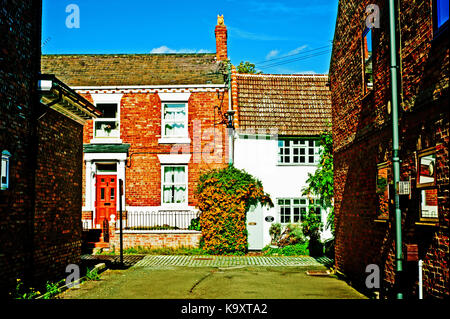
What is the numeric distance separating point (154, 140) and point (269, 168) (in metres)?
5.53

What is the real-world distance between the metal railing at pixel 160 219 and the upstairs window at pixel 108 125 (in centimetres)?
397

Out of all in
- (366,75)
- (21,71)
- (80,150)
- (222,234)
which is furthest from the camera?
(222,234)

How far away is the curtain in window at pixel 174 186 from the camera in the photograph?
76.5 ft

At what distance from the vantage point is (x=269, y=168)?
74.4 feet

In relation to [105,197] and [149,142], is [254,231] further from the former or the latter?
[105,197]

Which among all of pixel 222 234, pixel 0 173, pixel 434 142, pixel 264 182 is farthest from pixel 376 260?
pixel 264 182

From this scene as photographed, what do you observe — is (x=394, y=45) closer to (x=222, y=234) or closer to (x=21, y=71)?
(x=21, y=71)

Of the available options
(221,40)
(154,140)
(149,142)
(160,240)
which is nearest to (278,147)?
(154,140)

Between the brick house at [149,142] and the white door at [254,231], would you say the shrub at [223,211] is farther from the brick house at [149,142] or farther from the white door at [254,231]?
the brick house at [149,142]

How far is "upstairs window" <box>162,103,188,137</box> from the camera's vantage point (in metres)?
23.7

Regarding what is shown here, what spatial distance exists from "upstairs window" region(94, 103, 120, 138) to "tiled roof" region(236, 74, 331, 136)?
5792 mm

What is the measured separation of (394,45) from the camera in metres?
9.04

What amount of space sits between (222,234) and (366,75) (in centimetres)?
1087

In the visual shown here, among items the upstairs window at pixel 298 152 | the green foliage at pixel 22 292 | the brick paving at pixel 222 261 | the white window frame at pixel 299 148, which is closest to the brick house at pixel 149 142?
the white window frame at pixel 299 148
